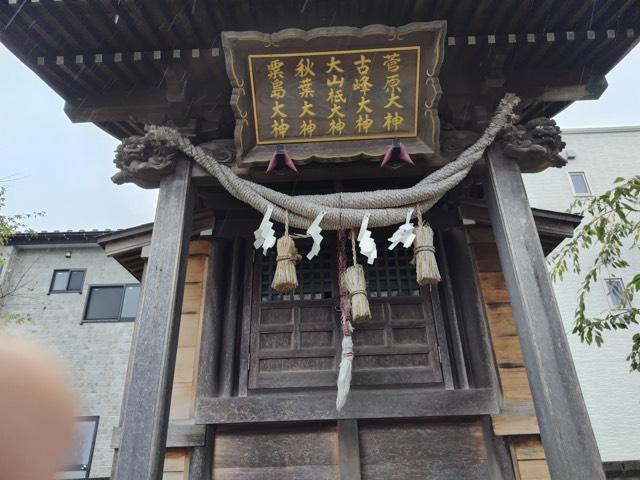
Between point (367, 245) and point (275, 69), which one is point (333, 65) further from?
point (367, 245)

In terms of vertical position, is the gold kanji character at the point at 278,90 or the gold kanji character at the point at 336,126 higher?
the gold kanji character at the point at 278,90

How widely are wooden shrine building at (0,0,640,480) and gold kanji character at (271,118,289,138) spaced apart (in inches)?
0.5

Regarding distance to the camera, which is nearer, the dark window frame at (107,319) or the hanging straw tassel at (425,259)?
the hanging straw tassel at (425,259)

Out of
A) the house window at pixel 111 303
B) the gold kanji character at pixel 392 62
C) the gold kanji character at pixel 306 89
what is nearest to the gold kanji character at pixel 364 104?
the gold kanji character at pixel 392 62

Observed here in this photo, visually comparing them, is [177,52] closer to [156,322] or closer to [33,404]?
[156,322]

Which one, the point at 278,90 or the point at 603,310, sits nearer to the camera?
the point at 278,90

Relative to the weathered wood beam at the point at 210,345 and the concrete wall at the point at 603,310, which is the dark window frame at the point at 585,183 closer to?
the concrete wall at the point at 603,310

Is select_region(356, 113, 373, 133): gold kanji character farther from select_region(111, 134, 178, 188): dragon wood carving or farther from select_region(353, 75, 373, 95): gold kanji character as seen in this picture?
select_region(111, 134, 178, 188): dragon wood carving

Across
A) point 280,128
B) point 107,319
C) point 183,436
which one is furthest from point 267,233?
point 107,319

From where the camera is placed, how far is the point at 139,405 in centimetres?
336

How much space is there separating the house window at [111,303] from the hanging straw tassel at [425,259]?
14.7m

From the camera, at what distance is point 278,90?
4262 millimetres

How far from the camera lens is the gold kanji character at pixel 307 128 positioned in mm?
4379

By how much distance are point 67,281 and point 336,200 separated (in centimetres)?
1604
